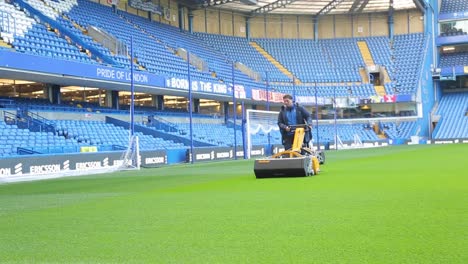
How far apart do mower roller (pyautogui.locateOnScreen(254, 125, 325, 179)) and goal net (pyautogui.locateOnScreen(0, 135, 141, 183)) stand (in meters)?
8.04

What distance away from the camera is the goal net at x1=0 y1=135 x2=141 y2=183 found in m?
17.8

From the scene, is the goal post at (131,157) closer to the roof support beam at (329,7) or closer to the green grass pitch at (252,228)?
the green grass pitch at (252,228)

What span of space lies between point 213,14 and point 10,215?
4825cm

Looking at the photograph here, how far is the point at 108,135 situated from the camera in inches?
1118

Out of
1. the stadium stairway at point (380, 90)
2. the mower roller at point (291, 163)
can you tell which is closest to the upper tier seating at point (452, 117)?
the stadium stairway at point (380, 90)

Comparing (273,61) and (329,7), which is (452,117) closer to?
(329,7)

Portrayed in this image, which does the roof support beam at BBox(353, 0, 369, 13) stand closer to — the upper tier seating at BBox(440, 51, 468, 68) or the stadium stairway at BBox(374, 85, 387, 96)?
the stadium stairway at BBox(374, 85, 387, 96)

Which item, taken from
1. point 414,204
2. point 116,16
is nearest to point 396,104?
point 116,16

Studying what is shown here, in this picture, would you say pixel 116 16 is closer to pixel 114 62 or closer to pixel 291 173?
pixel 114 62

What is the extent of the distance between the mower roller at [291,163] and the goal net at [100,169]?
26.4 feet

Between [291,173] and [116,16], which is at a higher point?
[116,16]

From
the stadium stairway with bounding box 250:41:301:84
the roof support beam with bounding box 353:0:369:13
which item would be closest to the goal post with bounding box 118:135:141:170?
the stadium stairway with bounding box 250:41:301:84

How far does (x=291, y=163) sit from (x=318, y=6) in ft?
156

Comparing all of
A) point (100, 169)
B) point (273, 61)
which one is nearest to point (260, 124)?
point (100, 169)
